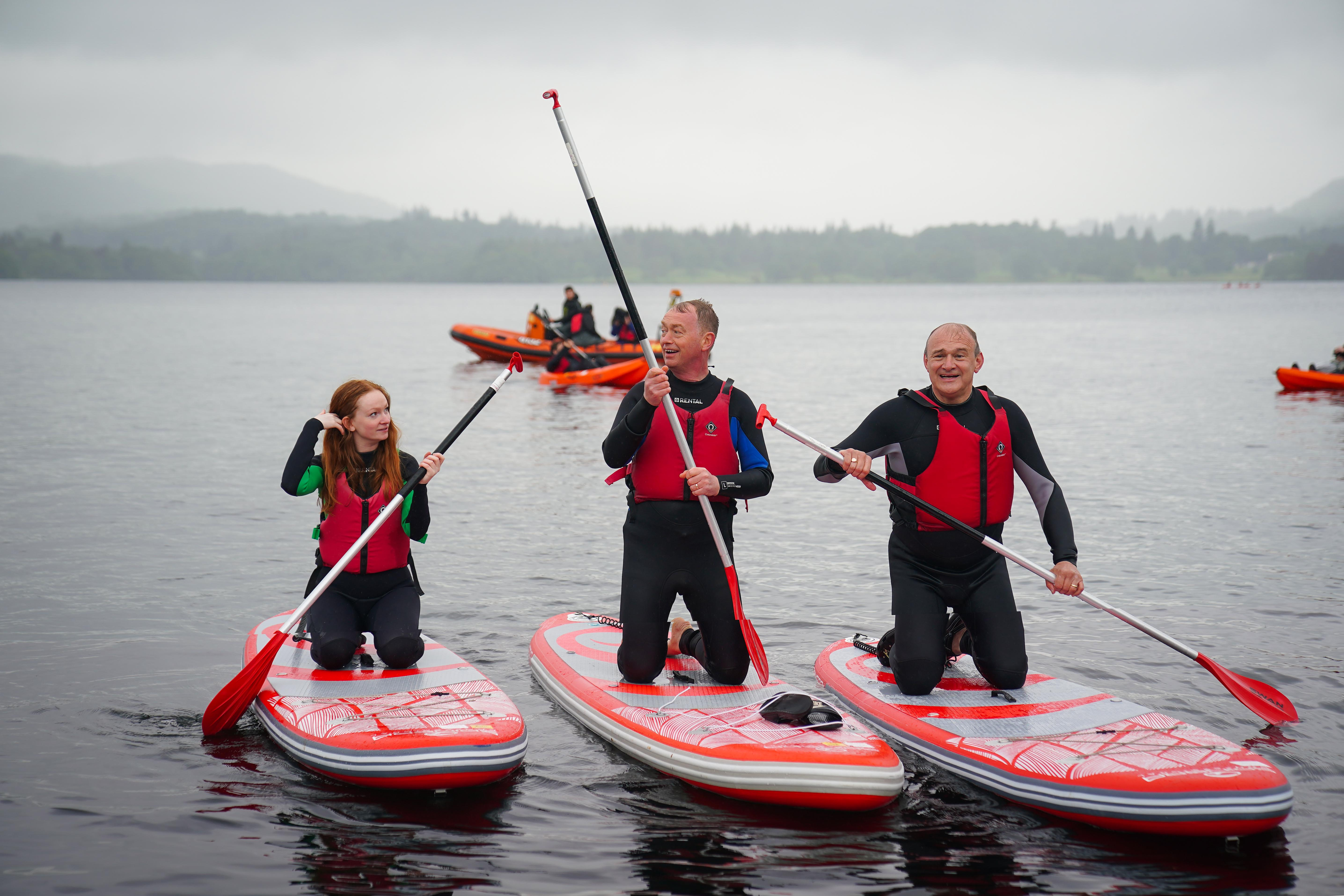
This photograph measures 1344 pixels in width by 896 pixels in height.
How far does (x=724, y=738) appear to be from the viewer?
500 cm

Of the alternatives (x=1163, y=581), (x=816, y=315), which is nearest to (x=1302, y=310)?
(x=816, y=315)

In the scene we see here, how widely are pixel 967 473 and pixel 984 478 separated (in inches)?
3.4

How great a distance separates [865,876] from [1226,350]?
4716 centimetres

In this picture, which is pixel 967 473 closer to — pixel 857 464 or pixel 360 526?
pixel 857 464

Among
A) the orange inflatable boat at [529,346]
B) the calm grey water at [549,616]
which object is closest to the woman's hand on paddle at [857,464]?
the calm grey water at [549,616]

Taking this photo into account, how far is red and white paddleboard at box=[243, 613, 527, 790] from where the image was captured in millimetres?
4898

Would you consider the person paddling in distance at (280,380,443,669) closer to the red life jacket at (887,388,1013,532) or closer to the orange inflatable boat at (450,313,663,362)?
the red life jacket at (887,388,1013,532)

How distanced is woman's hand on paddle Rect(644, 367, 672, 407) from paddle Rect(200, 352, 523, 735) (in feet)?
2.54

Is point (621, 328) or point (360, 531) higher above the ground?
point (621, 328)

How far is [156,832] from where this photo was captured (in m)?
4.81

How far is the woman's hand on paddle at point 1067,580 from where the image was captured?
5395 millimetres

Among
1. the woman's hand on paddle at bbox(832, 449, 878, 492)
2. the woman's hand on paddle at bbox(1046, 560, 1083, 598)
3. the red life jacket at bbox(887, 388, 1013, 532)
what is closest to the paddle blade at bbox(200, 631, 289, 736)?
the woman's hand on paddle at bbox(832, 449, 878, 492)

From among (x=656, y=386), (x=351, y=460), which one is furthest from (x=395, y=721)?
(x=656, y=386)

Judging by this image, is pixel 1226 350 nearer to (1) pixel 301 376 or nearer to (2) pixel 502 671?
(1) pixel 301 376
